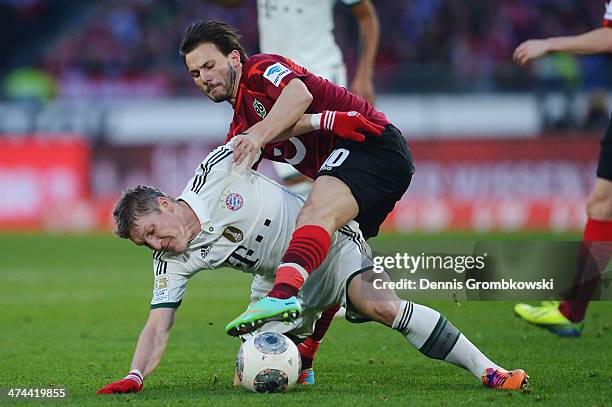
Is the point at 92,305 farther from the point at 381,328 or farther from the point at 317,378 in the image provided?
the point at 317,378

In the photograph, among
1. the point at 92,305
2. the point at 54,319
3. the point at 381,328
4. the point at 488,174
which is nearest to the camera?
the point at 381,328

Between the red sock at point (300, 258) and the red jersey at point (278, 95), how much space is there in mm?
777

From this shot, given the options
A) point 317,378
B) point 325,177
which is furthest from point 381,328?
point 325,177

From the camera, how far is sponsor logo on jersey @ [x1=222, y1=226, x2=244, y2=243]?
4809mm

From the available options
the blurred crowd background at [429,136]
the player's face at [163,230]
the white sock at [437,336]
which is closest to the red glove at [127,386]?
the player's face at [163,230]

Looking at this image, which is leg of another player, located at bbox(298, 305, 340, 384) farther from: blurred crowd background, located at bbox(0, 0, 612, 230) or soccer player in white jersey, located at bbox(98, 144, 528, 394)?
blurred crowd background, located at bbox(0, 0, 612, 230)

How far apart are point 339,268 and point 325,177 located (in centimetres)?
42

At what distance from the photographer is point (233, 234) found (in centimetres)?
482

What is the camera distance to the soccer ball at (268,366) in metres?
4.59

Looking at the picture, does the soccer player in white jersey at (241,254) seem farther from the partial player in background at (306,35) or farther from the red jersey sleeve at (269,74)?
the partial player in background at (306,35)

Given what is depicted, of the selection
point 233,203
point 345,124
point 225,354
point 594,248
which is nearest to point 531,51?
point 345,124

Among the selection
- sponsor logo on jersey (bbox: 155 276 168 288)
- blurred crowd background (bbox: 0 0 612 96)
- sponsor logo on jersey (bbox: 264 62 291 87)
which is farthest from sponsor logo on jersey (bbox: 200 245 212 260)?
blurred crowd background (bbox: 0 0 612 96)

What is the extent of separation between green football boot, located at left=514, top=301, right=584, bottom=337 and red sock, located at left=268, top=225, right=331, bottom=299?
2.45m

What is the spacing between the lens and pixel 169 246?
184 inches
